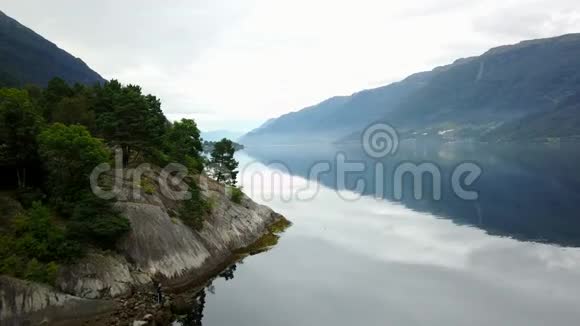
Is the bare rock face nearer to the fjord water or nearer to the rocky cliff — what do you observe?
the rocky cliff

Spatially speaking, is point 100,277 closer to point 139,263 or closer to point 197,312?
point 139,263

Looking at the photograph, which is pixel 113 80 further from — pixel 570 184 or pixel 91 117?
pixel 570 184

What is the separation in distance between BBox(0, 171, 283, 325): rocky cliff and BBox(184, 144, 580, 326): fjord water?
5.11 meters

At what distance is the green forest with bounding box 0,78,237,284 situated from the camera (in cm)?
4494

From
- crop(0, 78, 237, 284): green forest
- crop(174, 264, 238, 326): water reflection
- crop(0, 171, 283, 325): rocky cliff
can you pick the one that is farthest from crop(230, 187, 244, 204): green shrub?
crop(174, 264, 238, 326): water reflection

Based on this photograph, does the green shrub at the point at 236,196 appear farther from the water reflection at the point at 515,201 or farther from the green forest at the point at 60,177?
the water reflection at the point at 515,201

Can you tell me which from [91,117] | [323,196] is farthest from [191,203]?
[323,196]

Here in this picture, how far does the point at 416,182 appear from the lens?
161 m

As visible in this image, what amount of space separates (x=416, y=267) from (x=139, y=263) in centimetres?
3944

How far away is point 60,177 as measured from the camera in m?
53.5

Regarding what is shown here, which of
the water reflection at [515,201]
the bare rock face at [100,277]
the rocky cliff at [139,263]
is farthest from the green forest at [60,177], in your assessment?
the water reflection at [515,201]

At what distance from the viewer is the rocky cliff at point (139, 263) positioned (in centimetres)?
4135

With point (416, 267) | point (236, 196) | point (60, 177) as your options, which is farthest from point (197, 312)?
point (236, 196)

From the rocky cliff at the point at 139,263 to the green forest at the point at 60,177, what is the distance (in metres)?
1.64
